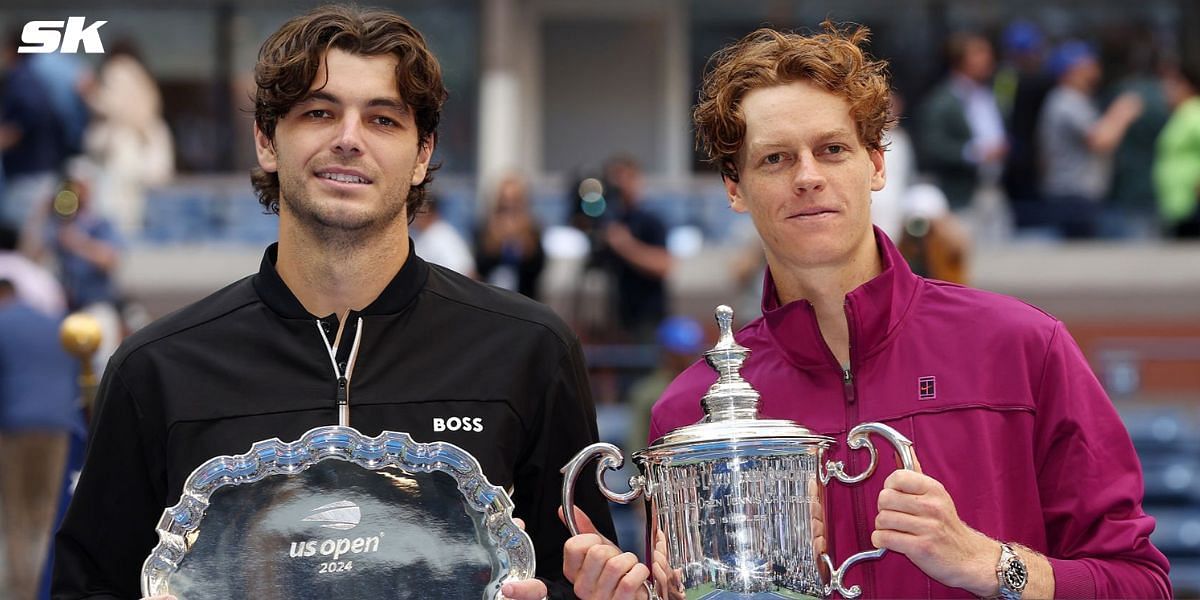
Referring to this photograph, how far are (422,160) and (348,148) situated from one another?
1.00 feet

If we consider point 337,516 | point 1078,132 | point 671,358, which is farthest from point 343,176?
point 1078,132

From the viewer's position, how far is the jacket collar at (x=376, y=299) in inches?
113

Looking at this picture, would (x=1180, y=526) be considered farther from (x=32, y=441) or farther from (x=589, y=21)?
(x=589, y=21)

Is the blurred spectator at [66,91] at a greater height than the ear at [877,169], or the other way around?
the blurred spectator at [66,91]

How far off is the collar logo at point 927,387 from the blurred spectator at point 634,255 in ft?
22.5

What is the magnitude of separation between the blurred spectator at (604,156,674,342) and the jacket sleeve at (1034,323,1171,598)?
692cm

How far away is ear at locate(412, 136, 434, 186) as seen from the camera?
2971 mm

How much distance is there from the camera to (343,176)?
108 inches

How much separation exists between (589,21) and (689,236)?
4.75m

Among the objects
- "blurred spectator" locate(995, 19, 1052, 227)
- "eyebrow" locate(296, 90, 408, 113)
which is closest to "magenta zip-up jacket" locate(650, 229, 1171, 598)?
"eyebrow" locate(296, 90, 408, 113)

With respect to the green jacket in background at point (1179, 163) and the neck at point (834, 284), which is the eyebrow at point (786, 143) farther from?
the green jacket in background at point (1179, 163)

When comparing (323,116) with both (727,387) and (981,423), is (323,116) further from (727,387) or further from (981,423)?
(981,423)

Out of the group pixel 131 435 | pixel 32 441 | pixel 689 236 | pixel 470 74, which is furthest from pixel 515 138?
pixel 131 435
